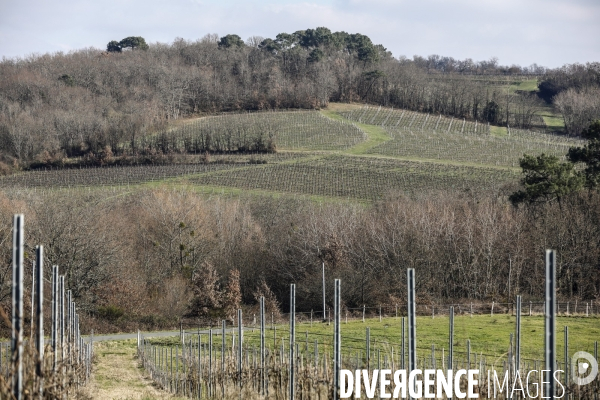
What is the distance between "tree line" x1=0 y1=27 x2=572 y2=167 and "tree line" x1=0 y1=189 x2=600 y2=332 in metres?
27.7

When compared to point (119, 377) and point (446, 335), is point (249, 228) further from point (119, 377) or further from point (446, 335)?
point (119, 377)

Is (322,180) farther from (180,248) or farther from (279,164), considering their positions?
(180,248)

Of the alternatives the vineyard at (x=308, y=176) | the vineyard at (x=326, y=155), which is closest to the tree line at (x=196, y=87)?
the vineyard at (x=326, y=155)

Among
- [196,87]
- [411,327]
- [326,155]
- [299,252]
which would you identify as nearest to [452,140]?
[326,155]

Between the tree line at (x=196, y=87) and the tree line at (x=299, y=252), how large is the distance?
91.0 ft

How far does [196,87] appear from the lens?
106875mm

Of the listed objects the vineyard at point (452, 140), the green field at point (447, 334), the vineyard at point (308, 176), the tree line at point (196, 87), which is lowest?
the green field at point (447, 334)

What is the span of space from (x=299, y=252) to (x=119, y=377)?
2874 centimetres

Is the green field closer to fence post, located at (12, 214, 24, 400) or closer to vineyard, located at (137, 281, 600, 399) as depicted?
vineyard, located at (137, 281, 600, 399)

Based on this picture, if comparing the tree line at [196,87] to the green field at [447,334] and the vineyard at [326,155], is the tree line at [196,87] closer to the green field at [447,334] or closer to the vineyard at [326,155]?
the vineyard at [326,155]

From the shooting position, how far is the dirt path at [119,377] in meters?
15.9

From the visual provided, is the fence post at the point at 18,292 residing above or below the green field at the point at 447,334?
above

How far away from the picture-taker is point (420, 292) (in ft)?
142

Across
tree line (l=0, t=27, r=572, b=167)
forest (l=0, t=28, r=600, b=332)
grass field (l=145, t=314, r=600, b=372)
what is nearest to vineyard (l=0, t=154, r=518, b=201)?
forest (l=0, t=28, r=600, b=332)
